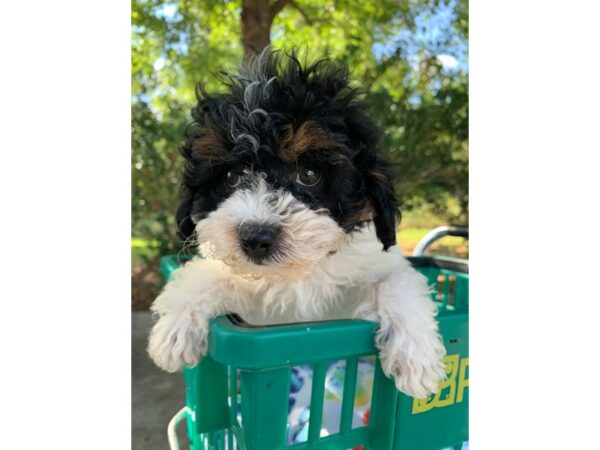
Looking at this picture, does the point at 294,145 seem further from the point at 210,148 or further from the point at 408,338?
the point at 408,338

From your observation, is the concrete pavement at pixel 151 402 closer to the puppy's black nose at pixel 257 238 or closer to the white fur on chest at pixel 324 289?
the white fur on chest at pixel 324 289

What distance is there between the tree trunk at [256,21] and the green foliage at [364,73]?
153mm

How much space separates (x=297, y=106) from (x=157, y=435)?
246cm

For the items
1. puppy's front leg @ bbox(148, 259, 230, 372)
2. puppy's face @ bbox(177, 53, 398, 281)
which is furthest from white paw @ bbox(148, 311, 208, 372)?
puppy's face @ bbox(177, 53, 398, 281)

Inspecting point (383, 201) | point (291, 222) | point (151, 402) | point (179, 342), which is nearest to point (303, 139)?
point (291, 222)

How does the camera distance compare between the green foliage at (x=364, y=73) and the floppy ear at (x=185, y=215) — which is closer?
the floppy ear at (x=185, y=215)

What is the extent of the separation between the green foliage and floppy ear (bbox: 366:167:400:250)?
1991 millimetres

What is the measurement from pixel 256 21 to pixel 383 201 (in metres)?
2.39

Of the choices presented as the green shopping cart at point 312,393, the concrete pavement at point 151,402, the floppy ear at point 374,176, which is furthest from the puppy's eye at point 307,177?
the concrete pavement at point 151,402

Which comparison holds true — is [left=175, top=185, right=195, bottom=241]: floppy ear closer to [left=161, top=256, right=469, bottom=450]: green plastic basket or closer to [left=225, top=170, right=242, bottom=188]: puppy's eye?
[left=225, top=170, right=242, bottom=188]: puppy's eye

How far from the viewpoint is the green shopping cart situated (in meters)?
1.32

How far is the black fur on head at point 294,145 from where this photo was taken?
1.80 metres
